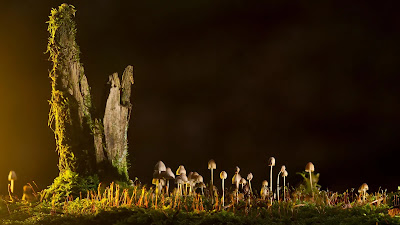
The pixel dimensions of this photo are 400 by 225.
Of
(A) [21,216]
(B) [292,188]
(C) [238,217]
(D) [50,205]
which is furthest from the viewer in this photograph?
(B) [292,188]

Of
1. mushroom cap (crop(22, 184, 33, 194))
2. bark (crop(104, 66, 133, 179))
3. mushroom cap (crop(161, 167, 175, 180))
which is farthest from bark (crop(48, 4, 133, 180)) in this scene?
mushroom cap (crop(161, 167, 175, 180))

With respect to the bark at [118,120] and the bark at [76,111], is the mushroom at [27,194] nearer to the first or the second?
the bark at [76,111]

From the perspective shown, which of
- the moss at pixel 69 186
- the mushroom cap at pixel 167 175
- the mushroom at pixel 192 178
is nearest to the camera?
the mushroom cap at pixel 167 175

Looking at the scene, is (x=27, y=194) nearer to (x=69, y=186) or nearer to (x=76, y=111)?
(x=69, y=186)

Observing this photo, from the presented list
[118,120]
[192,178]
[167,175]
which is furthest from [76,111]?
[192,178]

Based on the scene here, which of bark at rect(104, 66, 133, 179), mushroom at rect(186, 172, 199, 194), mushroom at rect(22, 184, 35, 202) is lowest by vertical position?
mushroom at rect(22, 184, 35, 202)

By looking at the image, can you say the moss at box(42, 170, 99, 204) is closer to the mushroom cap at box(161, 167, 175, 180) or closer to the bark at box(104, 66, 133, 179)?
the bark at box(104, 66, 133, 179)

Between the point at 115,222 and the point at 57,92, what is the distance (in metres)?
1.72

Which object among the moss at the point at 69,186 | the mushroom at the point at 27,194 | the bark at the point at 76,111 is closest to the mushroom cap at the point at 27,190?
the mushroom at the point at 27,194

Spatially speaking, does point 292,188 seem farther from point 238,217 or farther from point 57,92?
point 57,92

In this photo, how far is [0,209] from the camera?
479 cm

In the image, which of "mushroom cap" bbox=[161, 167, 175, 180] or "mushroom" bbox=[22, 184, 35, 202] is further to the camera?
"mushroom" bbox=[22, 184, 35, 202]

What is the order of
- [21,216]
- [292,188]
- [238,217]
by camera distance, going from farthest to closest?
[292,188]
[21,216]
[238,217]

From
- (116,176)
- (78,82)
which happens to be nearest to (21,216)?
(116,176)
